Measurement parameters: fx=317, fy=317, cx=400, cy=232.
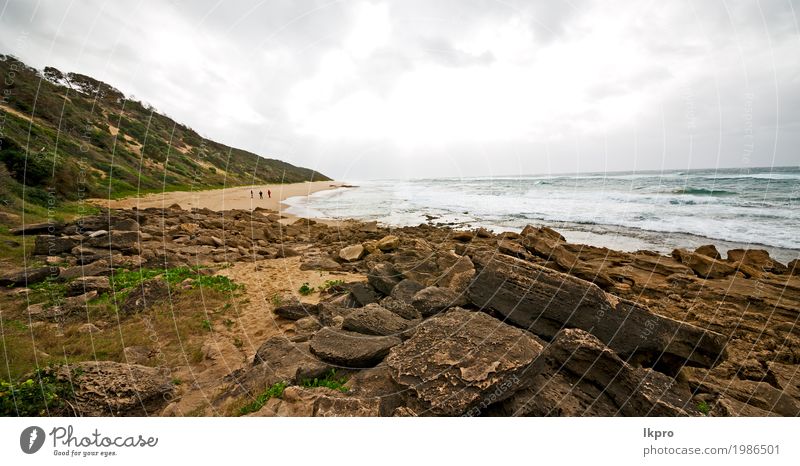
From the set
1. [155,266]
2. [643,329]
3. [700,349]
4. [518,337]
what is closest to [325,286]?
[155,266]

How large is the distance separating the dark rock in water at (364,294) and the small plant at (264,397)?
3942 millimetres

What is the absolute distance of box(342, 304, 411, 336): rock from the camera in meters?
6.14

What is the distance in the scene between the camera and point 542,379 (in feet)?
14.4

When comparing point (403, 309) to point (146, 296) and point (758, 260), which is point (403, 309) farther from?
point (758, 260)

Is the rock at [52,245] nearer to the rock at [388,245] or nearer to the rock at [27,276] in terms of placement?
the rock at [27,276]

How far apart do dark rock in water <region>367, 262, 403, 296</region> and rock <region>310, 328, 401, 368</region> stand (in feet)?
10.6

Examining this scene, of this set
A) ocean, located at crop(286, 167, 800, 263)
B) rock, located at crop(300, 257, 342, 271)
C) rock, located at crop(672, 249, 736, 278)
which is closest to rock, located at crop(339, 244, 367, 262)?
rock, located at crop(300, 257, 342, 271)

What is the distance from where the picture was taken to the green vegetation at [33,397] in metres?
3.98

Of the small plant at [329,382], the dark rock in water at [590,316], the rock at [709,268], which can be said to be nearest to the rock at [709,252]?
the rock at [709,268]

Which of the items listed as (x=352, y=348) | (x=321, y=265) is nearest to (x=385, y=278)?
(x=352, y=348)

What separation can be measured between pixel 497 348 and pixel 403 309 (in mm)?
2991

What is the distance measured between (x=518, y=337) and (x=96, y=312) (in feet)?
33.2

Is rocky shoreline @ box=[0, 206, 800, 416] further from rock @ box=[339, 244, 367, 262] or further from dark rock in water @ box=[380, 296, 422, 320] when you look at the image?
rock @ box=[339, 244, 367, 262]

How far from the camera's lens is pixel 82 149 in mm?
23438
